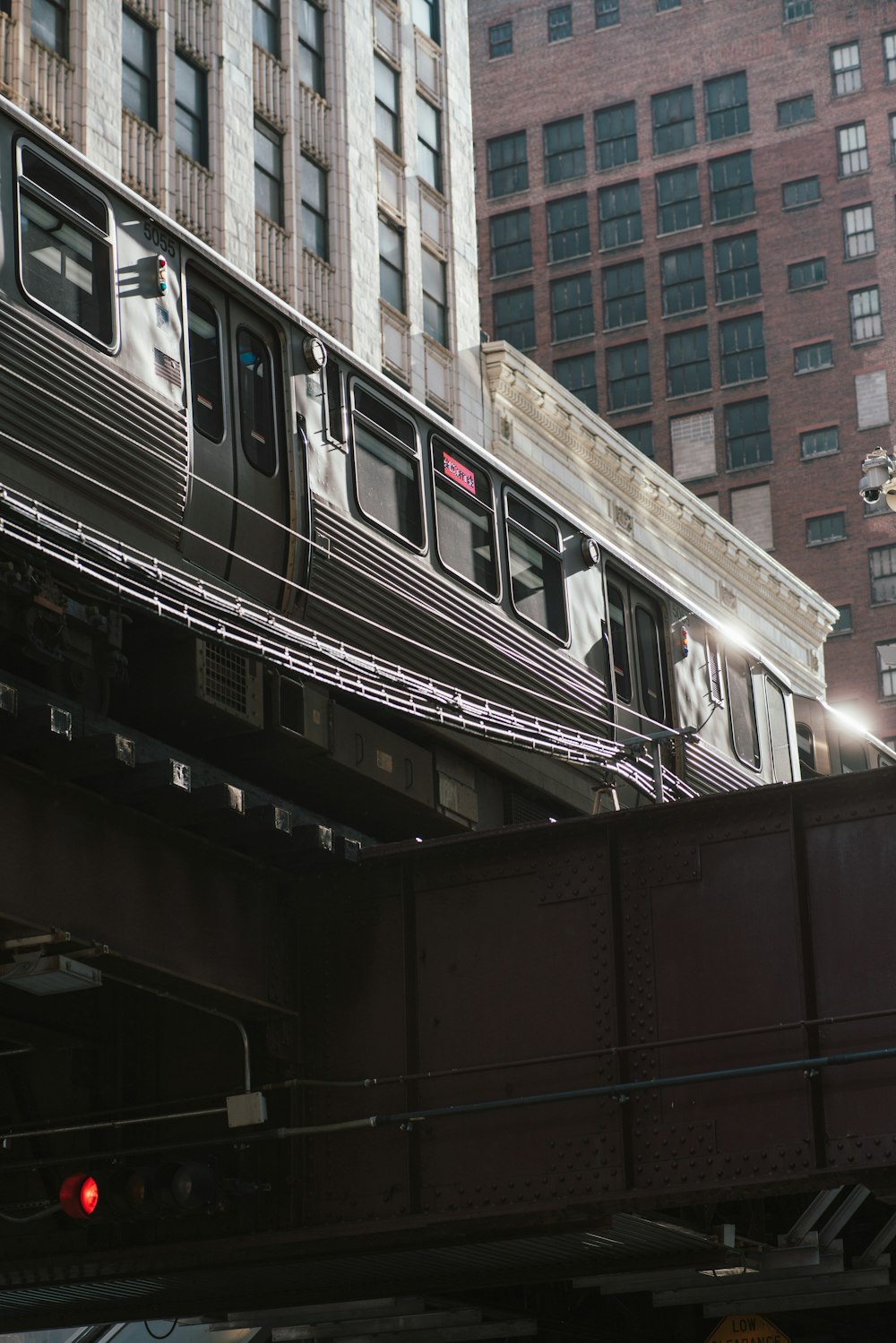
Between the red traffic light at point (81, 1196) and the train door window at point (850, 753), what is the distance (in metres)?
16.8

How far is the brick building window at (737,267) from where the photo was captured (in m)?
71.9

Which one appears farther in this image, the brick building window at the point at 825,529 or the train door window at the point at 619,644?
the brick building window at the point at 825,529

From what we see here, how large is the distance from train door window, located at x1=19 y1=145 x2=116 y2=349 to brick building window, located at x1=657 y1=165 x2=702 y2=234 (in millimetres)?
62471

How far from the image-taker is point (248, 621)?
12602mm

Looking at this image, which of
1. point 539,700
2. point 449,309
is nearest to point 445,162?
point 449,309

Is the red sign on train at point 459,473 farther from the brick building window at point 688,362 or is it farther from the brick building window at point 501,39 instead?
the brick building window at point 501,39

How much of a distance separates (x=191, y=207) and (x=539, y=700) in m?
17.3

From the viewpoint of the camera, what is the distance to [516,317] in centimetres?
7444

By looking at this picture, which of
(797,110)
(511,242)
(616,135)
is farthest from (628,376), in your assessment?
(797,110)

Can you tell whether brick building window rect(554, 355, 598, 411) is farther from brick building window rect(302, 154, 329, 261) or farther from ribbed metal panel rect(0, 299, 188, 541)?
ribbed metal panel rect(0, 299, 188, 541)

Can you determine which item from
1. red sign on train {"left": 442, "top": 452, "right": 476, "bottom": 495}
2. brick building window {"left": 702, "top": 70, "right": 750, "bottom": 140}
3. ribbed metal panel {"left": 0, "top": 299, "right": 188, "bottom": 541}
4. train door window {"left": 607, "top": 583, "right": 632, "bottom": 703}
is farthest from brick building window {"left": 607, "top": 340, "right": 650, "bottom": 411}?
ribbed metal panel {"left": 0, "top": 299, "right": 188, "bottom": 541}

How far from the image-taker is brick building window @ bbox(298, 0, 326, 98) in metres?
36.7

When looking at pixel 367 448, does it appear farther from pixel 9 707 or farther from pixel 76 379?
pixel 9 707

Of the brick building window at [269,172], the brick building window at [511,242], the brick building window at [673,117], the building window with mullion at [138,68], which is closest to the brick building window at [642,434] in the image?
the brick building window at [511,242]
